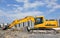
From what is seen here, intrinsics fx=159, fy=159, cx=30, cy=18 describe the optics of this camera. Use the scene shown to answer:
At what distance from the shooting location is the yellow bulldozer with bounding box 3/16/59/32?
22.0 metres

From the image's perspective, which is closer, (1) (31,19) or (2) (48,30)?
(2) (48,30)

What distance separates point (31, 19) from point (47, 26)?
251cm

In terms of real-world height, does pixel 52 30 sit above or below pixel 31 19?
below

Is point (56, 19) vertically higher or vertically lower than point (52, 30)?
higher

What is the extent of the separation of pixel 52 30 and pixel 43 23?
193 cm

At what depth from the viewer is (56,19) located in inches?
904

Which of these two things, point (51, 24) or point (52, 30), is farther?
point (51, 24)

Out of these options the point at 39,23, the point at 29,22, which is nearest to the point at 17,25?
the point at 29,22

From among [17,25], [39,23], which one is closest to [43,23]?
[39,23]

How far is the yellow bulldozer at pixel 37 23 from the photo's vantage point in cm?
2195

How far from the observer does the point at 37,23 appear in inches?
878

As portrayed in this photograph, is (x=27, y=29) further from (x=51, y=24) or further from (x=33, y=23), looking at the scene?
(x=51, y=24)

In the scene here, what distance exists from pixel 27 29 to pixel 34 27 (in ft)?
5.20

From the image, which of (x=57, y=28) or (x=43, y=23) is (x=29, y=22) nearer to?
(x=43, y=23)
